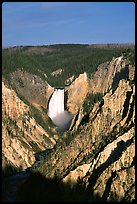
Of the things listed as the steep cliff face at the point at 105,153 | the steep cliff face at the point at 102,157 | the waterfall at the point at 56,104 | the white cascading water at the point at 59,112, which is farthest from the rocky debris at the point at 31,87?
the steep cliff face at the point at 105,153

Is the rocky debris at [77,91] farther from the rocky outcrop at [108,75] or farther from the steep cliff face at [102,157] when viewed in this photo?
the steep cliff face at [102,157]

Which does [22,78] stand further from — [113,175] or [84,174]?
[113,175]

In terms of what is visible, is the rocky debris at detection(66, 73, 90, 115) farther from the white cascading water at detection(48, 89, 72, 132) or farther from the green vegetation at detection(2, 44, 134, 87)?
the green vegetation at detection(2, 44, 134, 87)

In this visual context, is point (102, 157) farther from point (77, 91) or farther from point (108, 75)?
point (77, 91)

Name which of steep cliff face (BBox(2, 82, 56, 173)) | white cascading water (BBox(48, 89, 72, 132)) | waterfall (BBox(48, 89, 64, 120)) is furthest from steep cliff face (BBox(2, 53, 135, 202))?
waterfall (BBox(48, 89, 64, 120))

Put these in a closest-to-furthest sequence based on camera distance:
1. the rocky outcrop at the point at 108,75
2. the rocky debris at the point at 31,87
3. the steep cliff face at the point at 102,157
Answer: the steep cliff face at the point at 102,157 < the rocky outcrop at the point at 108,75 < the rocky debris at the point at 31,87

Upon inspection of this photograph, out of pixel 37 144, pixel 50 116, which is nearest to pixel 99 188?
pixel 37 144
